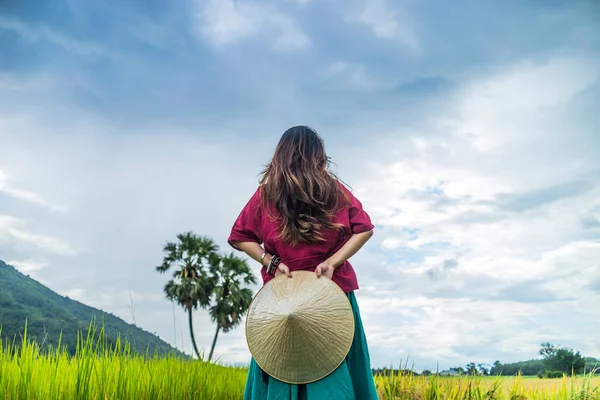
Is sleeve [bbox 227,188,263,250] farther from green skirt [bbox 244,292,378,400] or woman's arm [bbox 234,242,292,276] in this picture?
green skirt [bbox 244,292,378,400]

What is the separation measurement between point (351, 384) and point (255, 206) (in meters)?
1.37

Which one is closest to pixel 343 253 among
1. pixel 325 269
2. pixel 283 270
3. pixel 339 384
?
pixel 325 269

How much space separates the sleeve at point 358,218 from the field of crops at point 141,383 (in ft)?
7.04

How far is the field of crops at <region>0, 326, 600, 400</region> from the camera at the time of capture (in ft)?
Answer: 12.9

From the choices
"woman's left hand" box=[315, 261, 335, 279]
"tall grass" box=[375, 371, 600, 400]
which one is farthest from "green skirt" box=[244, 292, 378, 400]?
"tall grass" box=[375, 371, 600, 400]

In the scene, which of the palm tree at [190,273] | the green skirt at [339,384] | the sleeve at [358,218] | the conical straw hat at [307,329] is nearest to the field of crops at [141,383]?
the green skirt at [339,384]

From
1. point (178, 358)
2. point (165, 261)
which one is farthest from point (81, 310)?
point (178, 358)

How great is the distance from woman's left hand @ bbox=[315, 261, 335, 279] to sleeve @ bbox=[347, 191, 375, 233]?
1.03 feet

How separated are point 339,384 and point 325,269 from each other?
732 mm

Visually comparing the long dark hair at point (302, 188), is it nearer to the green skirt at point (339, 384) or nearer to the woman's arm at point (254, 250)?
the woman's arm at point (254, 250)

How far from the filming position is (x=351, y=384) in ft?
11.4

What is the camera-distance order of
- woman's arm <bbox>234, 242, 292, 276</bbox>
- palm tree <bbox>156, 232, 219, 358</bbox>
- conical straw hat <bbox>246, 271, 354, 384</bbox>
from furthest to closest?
palm tree <bbox>156, 232, 219, 358</bbox>, woman's arm <bbox>234, 242, 292, 276</bbox>, conical straw hat <bbox>246, 271, 354, 384</bbox>

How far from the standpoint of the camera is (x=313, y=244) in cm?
362

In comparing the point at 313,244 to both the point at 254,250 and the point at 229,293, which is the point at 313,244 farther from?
the point at 229,293
